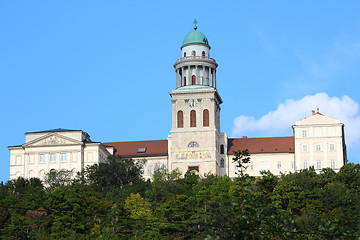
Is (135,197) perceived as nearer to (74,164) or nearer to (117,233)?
(117,233)

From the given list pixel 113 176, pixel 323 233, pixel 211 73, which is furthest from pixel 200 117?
pixel 323 233

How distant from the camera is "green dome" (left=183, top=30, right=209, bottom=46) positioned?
120219mm

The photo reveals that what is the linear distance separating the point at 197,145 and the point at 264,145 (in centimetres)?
1174

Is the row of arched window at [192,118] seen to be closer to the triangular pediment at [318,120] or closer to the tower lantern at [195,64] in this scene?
the tower lantern at [195,64]

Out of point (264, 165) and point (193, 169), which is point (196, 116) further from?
point (264, 165)

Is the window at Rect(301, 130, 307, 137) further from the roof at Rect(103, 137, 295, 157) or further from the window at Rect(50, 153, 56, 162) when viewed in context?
the window at Rect(50, 153, 56, 162)

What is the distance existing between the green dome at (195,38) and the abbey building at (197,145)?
201 millimetres

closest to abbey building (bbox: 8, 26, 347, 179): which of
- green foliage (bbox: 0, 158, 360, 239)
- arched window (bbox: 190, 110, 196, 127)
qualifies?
arched window (bbox: 190, 110, 196, 127)

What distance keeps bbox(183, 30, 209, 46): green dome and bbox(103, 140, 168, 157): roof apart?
55.5 ft

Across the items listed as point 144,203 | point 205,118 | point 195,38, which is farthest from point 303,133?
point 144,203

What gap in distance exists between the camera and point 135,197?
3516 inches

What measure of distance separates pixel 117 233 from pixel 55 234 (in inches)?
248

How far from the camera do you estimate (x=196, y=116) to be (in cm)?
11569

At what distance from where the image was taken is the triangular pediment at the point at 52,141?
113 m
